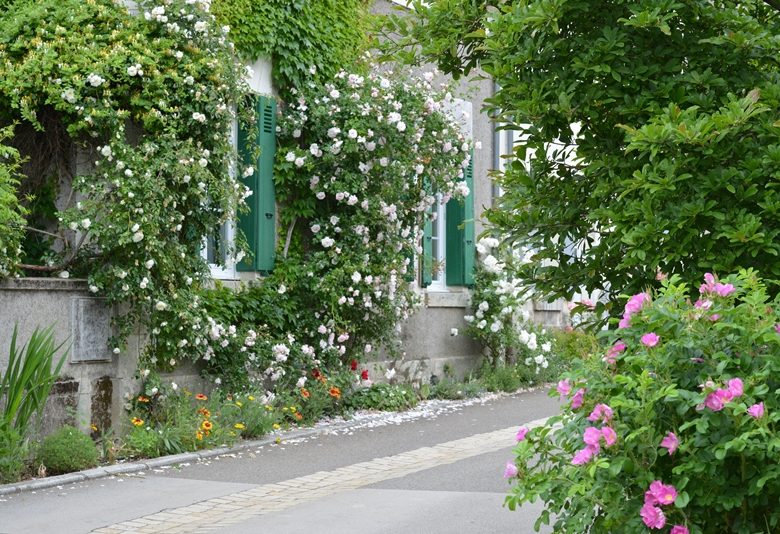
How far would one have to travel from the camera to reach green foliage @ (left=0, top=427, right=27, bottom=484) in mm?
8398

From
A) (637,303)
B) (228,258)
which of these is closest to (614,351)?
(637,303)

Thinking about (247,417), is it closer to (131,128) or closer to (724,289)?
(131,128)

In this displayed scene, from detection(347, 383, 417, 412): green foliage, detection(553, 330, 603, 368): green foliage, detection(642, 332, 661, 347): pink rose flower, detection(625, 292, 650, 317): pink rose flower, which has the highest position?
detection(625, 292, 650, 317): pink rose flower

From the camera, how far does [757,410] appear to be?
441cm

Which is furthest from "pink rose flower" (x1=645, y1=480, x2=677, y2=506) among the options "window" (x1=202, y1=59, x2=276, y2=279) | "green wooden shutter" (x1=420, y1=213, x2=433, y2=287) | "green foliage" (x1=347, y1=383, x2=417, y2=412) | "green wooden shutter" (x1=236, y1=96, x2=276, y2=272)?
"green wooden shutter" (x1=420, y1=213, x2=433, y2=287)

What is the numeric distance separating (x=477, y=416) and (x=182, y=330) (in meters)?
4.18

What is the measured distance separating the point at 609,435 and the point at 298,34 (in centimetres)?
887

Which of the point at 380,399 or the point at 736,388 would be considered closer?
the point at 736,388

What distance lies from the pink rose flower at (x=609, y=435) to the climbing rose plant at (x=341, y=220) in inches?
300

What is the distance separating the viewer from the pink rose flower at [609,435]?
15.1 ft

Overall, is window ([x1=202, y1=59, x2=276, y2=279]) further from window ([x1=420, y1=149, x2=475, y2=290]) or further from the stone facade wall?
window ([x1=420, y1=149, x2=475, y2=290])

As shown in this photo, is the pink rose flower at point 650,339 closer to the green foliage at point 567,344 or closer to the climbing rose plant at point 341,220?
the climbing rose plant at point 341,220

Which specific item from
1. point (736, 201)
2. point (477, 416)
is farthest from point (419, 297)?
point (736, 201)

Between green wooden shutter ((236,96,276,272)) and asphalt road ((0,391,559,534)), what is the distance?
2.13 meters
